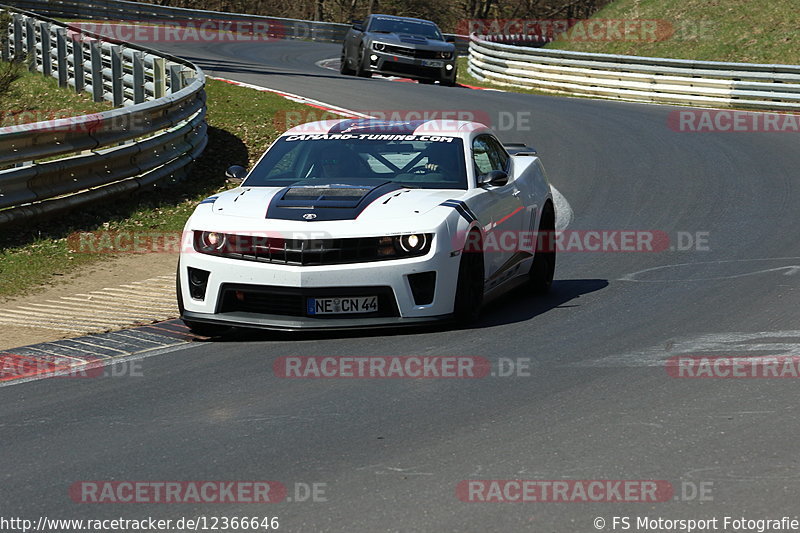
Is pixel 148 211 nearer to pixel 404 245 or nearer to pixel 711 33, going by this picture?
pixel 404 245

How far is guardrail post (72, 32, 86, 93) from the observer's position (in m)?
22.9

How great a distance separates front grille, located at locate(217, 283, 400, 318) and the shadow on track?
0.93 feet

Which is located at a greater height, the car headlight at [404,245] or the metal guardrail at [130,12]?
the car headlight at [404,245]

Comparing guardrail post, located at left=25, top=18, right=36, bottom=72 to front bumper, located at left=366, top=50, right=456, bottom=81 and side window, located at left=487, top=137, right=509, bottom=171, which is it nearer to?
front bumper, located at left=366, top=50, right=456, bottom=81

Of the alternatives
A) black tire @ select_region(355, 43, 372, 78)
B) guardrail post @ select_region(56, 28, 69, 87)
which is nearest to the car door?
guardrail post @ select_region(56, 28, 69, 87)

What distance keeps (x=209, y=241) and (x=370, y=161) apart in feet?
5.17

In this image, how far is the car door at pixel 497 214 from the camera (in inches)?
357

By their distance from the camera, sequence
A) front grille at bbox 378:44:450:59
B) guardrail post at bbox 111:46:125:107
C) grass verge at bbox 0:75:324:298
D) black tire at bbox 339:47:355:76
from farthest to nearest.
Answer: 1. black tire at bbox 339:47:355:76
2. front grille at bbox 378:44:450:59
3. guardrail post at bbox 111:46:125:107
4. grass verge at bbox 0:75:324:298

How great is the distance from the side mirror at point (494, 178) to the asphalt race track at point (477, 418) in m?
0.97

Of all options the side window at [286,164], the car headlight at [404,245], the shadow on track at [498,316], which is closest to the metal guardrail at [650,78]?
the shadow on track at [498,316]

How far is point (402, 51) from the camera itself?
29.9 meters

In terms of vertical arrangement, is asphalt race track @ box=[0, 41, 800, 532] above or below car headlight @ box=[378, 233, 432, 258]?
below

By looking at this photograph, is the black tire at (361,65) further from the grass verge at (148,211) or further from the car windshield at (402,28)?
the grass verge at (148,211)

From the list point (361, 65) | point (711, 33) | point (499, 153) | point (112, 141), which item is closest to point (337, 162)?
point (499, 153)
